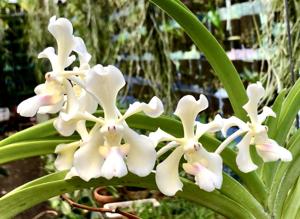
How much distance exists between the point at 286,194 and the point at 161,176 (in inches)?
7.6

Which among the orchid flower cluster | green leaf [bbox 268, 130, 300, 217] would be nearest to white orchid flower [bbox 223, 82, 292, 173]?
the orchid flower cluster

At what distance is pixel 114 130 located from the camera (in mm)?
468

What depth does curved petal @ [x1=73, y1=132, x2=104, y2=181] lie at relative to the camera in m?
0.47

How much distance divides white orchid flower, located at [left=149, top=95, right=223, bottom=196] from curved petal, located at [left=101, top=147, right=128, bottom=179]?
5 cm

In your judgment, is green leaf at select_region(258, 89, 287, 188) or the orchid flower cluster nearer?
the orchid flower cluster

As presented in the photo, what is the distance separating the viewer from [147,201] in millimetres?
1402

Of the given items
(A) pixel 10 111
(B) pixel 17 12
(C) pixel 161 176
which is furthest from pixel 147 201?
(A) pixel 10 111

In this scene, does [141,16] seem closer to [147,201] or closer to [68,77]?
[147,201]

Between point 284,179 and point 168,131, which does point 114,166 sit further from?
point 284,179

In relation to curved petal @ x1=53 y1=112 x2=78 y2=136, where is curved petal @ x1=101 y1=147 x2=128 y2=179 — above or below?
below

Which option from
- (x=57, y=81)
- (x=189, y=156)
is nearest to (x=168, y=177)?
(x=189, y=156)

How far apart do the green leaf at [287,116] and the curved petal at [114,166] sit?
0.84ft

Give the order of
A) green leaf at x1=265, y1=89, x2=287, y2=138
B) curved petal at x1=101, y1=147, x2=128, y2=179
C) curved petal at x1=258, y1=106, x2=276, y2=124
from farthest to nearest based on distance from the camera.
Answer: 1. green leaf at x1=265, y1=89, x2=287, y2=138
2. curved petal at x1=258, y1=106, x2=276, y2=124
3. curved petal at x1=101, y1=147, x2=128, y2=179

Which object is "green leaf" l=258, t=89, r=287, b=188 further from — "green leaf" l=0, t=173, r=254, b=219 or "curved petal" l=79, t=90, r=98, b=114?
"curved petal" l=79, t=90, r=98, b=114
